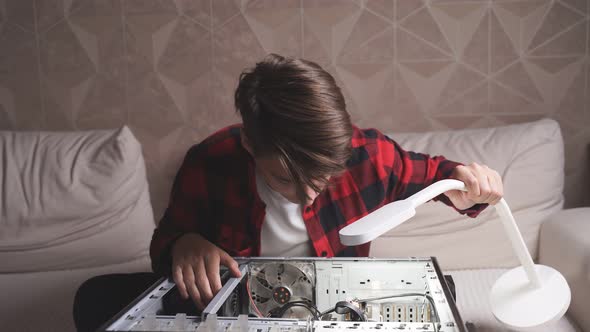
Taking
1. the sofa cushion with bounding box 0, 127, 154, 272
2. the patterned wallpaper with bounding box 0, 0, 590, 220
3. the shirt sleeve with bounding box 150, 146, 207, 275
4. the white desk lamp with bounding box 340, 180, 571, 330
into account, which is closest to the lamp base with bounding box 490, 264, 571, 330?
the white desk lamp with bounding box 340, 180, 571, 330

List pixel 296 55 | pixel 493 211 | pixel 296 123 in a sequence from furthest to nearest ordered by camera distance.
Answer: pixel 296 55 < pixel 493 211 < pixel 296 123

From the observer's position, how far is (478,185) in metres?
0.95

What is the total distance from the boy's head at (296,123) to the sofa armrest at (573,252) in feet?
2.42

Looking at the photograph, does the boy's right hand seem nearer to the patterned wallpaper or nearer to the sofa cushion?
the sofa cushion

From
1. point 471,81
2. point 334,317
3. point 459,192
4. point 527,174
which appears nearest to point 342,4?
point 471,81

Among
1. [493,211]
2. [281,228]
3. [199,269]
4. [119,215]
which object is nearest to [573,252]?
[493,211]

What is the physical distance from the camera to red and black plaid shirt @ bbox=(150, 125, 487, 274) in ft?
3.67

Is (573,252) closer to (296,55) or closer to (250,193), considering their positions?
(250,193)

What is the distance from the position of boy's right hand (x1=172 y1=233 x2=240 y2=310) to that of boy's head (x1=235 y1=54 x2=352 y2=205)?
0.18 m

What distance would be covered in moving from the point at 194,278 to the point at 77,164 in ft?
3.33

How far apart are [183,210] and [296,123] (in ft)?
1.33

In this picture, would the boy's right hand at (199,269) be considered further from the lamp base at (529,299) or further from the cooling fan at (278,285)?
the lamp base at (529,299)

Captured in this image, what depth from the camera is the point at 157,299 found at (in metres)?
0.80

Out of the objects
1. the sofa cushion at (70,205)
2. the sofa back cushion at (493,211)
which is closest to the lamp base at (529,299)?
the sofa back cushion at (493,211)
